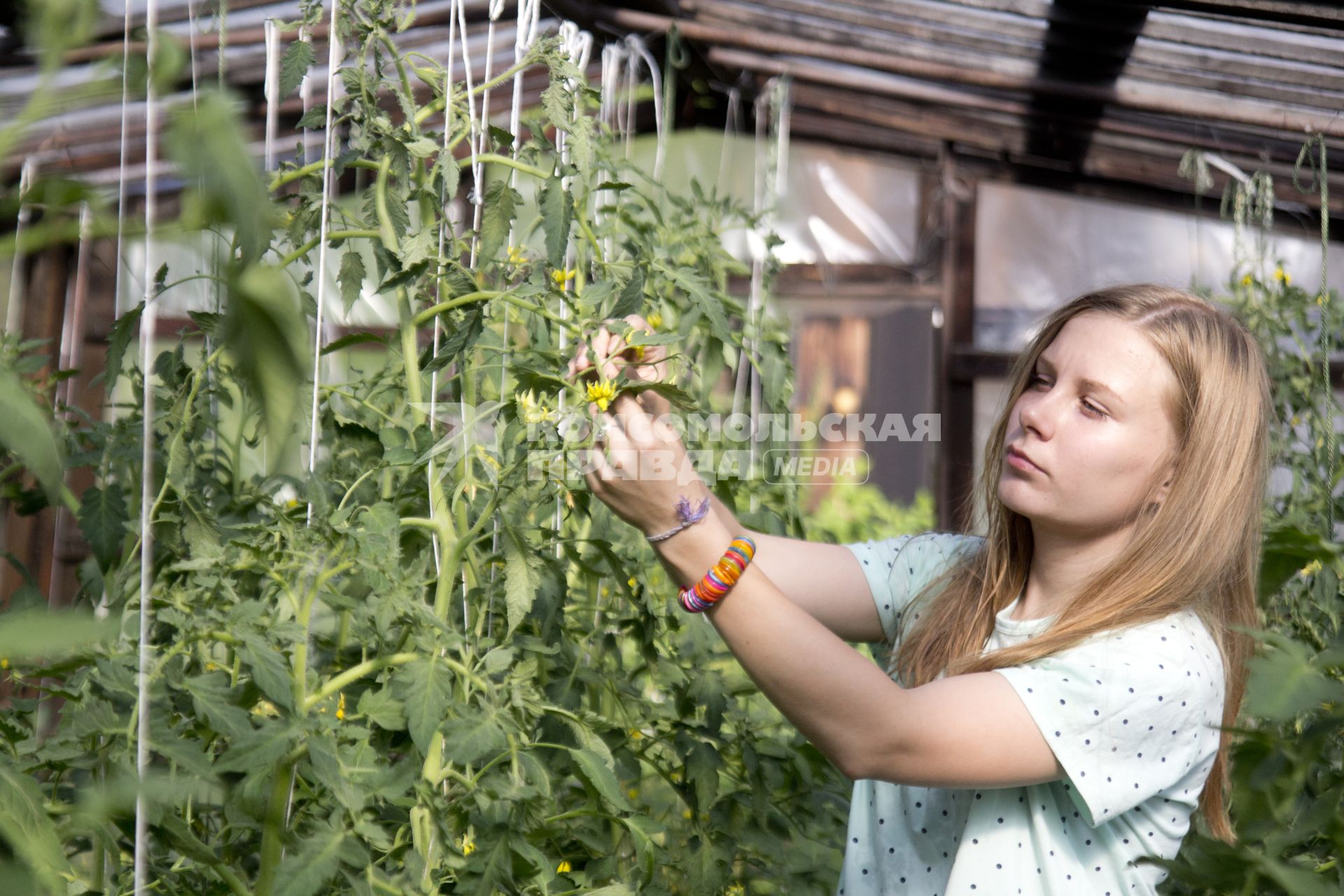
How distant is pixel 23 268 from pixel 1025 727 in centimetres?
399

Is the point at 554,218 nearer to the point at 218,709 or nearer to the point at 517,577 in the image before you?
the point at 517,577

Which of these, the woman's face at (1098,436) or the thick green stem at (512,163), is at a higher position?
the thick green stem at (512,163)

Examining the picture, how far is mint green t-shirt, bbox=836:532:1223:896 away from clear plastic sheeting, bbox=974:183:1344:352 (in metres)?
3.46

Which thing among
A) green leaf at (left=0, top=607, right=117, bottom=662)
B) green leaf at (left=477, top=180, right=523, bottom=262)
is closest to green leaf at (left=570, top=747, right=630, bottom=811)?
green leaf at (left=477, top=180, right=523, bottom=262)

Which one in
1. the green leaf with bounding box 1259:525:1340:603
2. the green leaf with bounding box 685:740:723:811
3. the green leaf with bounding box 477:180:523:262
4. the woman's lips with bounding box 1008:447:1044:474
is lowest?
the green leaf with bounding box 685:740:723:811

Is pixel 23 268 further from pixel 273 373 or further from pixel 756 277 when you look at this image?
pixel 273 373

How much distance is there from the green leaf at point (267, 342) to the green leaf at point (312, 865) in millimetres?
665

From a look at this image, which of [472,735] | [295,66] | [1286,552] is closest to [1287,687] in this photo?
[1286,552]

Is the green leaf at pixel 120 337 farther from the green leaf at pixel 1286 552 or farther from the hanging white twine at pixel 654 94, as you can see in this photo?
the hanging white twine at pixel 654 94

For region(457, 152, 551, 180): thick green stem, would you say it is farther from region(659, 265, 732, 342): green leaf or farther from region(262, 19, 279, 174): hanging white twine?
region(262, 19, 279, 174): hanging white twine

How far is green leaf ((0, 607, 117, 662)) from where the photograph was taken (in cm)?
28

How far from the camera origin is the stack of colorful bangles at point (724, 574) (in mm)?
915

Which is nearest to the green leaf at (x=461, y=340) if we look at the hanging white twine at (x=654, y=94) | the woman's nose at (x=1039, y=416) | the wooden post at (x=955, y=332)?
the woman's nose at (x=1039, y=416)

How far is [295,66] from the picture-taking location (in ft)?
3.26
